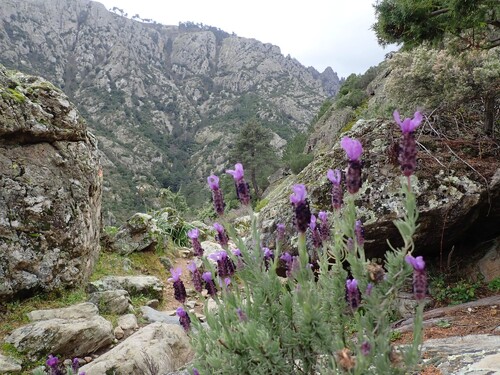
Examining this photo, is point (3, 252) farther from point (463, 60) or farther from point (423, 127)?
point (463, 60)

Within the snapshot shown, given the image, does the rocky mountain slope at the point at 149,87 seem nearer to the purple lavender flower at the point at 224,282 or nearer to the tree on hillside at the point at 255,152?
the tree on hillside at the point at 255,152

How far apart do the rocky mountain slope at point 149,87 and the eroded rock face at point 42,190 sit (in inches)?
1757

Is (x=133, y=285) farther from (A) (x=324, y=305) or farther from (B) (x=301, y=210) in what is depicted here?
(B) (x=301, y=210)

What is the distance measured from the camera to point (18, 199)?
18.7ft

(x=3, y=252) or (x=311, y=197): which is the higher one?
(x=311, y=197)

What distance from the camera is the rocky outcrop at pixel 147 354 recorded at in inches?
158

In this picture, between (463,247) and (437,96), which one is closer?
(463,247)

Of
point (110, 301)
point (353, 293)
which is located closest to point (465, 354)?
point (353, 293)

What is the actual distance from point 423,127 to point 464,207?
116cm

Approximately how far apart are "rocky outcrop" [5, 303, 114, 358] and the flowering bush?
339 centimetres

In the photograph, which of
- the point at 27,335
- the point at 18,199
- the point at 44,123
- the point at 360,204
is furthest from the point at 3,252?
the point at 360,204

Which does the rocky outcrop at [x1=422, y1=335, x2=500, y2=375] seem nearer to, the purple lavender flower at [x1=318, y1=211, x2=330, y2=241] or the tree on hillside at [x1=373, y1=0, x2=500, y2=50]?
the purple lavender flower at [x1=318, y1=211, x2=330, y2=241]

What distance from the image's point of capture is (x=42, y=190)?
5.99 metres

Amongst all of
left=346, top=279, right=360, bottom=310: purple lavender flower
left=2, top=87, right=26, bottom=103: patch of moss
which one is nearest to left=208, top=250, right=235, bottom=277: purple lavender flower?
left=346, top=279, right=360, bottom=310: purple lavender flower
